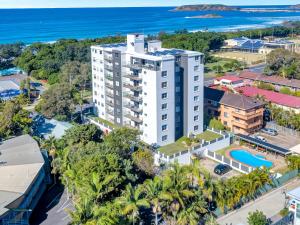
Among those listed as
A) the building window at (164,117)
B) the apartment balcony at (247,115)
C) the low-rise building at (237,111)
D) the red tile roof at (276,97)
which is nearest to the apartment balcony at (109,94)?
the building window at (164,117)

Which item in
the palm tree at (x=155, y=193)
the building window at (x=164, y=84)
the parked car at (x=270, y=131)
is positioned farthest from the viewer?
the parked car at (x=270, y=131)

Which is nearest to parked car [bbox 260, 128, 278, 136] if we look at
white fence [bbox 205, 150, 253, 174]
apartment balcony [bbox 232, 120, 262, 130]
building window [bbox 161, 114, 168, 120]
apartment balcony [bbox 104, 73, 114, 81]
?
apartment balcony [bbox 232, 120, 262, 130]

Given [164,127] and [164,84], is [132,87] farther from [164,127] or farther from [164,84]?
[164,127]

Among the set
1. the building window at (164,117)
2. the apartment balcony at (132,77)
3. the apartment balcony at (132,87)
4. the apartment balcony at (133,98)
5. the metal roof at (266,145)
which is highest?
the apartment balcony at (132,77)

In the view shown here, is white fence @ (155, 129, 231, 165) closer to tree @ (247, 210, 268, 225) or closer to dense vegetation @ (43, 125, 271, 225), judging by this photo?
dense vegetation @ (43, 125, 271, 225)

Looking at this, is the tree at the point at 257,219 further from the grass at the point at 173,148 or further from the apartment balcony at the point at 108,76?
the apartment balcony at the point at 108,76

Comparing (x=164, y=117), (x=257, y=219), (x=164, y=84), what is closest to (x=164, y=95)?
(x=164, y=84)

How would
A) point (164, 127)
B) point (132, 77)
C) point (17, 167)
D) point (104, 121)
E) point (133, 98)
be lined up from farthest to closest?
point (104, 121)
point (133, 98)
point (132, 77)
point (164, 127)
point (17, 167)

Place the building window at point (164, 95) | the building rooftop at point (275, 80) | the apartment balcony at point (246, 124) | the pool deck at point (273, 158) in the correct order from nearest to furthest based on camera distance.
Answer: the pool deck at point (273, 158)
the building window at point (164, 95)
the apartment balcony at point (246, 124)
the building rooftop at point (275, 80)
